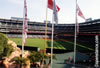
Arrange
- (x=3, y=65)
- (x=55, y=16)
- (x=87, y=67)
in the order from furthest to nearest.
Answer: (x=87, y=67) → (x=3, y=65) → (x=55, y=16)

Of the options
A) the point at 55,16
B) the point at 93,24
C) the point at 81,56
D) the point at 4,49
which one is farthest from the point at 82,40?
the point at 55,16

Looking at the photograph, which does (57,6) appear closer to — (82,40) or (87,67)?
(87,67)

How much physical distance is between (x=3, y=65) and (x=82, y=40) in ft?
152

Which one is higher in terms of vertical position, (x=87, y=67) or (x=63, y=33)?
(x=63, y=33)

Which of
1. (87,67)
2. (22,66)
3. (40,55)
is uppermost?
(40,55)

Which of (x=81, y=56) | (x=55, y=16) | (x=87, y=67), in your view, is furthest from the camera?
(x=81, y=56)

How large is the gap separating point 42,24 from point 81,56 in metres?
52.0

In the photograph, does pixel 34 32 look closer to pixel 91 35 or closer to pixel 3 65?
pixel 91 35

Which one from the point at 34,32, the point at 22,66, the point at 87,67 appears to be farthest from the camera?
the point at 34,32

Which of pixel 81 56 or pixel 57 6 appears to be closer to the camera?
pixel 57 6

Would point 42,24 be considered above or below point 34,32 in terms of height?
above

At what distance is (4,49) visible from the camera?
92.9 ft

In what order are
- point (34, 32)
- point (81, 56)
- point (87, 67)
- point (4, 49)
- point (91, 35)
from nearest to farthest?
1. point (87, 67)
2. point (4, 49)
3. point (81, 56)
4. point (91, 35)
5. point (34, 32)

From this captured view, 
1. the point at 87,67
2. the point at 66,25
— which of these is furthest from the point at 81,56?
the point at 66,25
